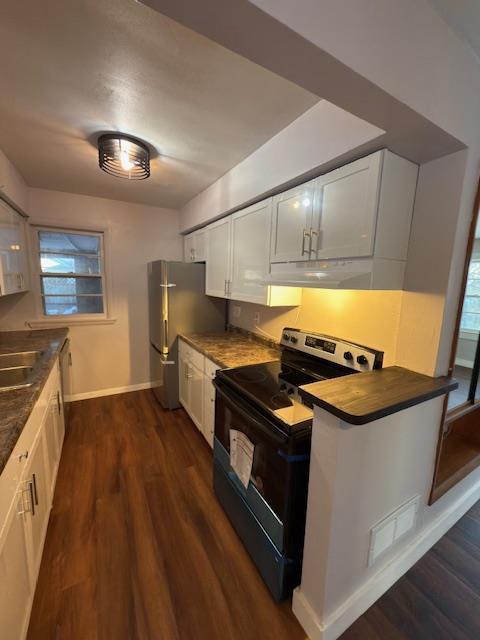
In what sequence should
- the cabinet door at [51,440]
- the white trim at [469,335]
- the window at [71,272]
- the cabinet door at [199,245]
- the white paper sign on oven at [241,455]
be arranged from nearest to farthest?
the white paper sign on oven at [241,455], the cabinet door at [51,440], the white trim at [469,335], the cabinet door at [199,245], the window at [71,272]

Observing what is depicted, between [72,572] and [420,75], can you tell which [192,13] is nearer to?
[420,75]

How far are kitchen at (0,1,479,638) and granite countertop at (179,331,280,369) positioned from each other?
0.04 metres

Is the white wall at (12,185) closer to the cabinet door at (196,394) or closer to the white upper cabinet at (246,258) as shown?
the white upper cabinet at (246,258)

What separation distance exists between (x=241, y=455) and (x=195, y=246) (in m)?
2.37

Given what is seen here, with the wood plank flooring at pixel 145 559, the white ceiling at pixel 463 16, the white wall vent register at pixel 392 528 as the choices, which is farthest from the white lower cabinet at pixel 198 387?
the white ceiling at pixel 463 16

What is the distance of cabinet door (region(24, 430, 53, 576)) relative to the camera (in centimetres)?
122

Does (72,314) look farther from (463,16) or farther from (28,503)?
(463,16)

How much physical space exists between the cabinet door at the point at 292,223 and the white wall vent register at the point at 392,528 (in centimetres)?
136

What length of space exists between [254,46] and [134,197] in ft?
8.71

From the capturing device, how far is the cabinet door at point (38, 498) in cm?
122

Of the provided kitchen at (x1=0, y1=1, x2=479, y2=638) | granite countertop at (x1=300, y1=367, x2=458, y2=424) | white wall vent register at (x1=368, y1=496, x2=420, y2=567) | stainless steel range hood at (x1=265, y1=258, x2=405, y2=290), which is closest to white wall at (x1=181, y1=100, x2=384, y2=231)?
kitchen at (x1=0, y1=1, x2=479, y2=638)

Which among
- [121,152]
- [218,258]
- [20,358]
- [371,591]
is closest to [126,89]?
[121,152]

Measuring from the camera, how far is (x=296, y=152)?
4.89 ft

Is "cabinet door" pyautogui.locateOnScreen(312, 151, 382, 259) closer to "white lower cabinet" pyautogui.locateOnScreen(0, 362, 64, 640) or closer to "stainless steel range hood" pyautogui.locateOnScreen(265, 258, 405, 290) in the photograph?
"stainless steel range hood" pyautogui.locateOnScreen(265, 258, 405, 290)
